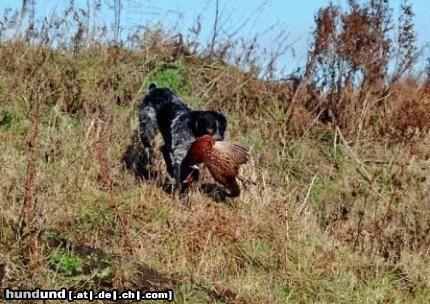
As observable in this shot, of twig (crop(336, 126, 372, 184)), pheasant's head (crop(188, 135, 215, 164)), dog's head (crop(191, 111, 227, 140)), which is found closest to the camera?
pheasant's head (crop(188, 135, 215, 164))

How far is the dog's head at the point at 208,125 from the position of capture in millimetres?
6877

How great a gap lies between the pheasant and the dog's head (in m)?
0.15

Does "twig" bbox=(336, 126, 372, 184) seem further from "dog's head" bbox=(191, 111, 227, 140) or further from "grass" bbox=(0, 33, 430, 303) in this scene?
"dog's head" bbox=(191, 111, 227, 140)

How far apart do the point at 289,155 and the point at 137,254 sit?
338cm

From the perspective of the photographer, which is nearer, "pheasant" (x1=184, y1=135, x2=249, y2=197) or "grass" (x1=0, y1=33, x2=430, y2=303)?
"grass" (x1=0, y1=33, x2=430, y2=303)

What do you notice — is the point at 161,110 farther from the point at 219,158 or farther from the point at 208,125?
the point at 219,158

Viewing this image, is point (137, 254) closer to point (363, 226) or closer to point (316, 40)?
point (363, 226)

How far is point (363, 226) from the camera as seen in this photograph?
6.86m

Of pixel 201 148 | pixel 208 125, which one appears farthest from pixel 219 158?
pixel 208 125

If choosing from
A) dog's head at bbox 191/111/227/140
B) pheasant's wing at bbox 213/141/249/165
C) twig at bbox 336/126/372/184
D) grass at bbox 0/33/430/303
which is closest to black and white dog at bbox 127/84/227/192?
dog's head at bbox 191/111/227/140

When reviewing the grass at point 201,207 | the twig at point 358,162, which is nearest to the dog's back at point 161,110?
the grass at point 201,207

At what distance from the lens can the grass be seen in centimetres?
516

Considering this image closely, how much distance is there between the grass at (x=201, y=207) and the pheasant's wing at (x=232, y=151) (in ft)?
1.20

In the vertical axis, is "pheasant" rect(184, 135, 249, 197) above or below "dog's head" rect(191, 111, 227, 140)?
below
